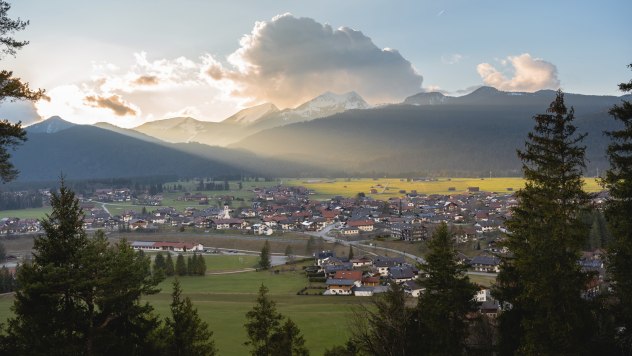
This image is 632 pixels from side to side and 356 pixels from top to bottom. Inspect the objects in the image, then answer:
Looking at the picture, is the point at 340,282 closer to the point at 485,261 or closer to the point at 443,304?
the point at 485,261

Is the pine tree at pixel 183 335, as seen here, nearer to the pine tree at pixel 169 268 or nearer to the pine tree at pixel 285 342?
the pine tree at pixel 285 342

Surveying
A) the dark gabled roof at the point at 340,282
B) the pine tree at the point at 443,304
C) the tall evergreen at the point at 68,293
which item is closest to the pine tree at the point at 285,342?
the pine tree at the point at 443,304

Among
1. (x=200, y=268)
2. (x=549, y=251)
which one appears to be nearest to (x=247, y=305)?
(x=200, y=268)

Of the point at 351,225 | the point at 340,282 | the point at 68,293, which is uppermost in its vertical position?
the point at 68,293

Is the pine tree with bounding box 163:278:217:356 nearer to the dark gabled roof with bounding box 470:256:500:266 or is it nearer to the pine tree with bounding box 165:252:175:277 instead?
the pine tree with bounding box 165:252:175:277

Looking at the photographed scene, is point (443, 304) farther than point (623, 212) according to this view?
Yes
